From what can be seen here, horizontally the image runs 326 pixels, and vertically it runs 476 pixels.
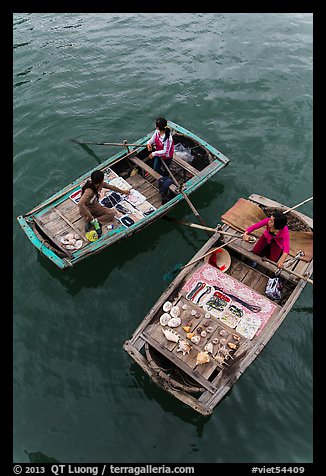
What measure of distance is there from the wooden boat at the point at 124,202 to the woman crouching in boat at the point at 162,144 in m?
0.61

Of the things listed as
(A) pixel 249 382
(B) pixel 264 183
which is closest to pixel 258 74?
(B) pixel 264 183

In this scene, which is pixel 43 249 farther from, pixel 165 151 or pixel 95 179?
pixel 165 151

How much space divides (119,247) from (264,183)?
6460 mm

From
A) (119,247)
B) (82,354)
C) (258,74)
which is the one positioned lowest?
(82,354)

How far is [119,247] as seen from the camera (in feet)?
41.2

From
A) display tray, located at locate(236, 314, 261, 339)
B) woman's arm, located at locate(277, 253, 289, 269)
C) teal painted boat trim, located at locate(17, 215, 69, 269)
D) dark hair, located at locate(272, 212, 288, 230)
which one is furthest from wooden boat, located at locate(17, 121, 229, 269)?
display tray, located at locate(236, 314, 261, 339)

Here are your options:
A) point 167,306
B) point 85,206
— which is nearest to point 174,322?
point 167,306

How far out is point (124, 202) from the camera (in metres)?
12.6

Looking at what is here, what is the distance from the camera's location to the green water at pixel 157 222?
9.52 m

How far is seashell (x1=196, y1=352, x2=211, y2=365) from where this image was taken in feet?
30.0

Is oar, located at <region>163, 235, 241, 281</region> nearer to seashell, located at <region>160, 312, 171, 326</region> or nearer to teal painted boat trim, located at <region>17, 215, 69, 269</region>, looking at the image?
seashell, located at <region>160, 312, 171, 326</region>

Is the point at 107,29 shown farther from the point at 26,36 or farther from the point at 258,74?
the point at 258,74

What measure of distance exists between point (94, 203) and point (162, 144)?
3.28m

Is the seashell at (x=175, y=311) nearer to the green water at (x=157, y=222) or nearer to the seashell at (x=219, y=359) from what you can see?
the seashell at (x=219, y=359)
